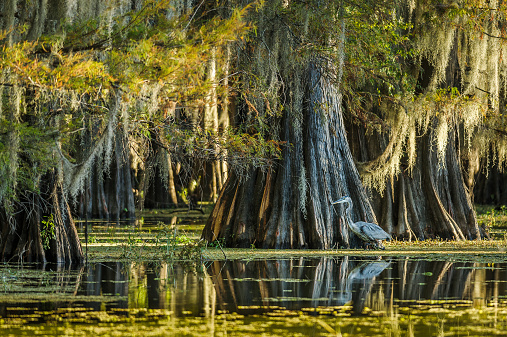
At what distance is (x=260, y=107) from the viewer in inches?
440

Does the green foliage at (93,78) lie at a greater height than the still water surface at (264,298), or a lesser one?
greater

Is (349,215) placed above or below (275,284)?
above

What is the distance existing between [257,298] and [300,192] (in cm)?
484

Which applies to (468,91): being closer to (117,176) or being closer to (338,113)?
(338,113)

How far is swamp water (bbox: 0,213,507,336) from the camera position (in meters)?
5.59

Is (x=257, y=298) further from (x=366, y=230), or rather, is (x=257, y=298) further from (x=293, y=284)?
(x=366, y=230)


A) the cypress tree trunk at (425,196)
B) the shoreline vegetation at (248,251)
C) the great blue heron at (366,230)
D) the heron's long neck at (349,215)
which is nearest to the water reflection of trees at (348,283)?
the shoreline vegetation at (248,251)

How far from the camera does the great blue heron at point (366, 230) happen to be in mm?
11609

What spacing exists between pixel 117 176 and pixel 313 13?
12.6m

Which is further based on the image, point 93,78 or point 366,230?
point 366,230

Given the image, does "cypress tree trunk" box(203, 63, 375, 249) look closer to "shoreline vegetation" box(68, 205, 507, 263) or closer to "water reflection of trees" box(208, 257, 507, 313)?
"shoreline vegetation" box(68, 205, 507, 263)

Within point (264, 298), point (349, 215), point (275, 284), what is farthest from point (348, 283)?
point (349, 215)

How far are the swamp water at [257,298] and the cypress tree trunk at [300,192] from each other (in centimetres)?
156

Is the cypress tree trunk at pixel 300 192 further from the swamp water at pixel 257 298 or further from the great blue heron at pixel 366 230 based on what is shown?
the swamp water at pixel 257 298
